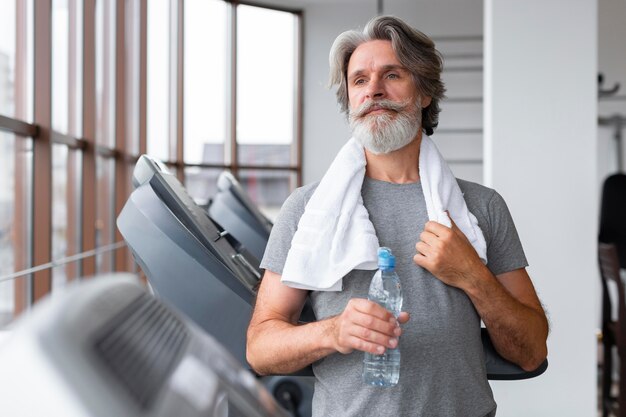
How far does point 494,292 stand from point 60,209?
3362 millimetres

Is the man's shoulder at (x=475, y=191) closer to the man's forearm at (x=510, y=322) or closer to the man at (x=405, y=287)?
the man at (x=405, y=287)

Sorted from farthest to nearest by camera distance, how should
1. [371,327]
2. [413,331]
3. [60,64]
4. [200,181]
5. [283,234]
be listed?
[200,181] < [60,64] < [283,234] < [413,331] < [371,327]

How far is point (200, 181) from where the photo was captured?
24.3 ft

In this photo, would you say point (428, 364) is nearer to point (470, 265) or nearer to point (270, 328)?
point (470, 265)

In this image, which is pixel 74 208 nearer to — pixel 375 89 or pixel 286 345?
pixel 375 89

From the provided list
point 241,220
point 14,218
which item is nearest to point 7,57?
point 14,218

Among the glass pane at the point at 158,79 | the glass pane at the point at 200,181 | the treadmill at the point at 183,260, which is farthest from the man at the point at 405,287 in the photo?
the glass pane at the point at 200,181

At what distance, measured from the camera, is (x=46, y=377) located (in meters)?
0.25

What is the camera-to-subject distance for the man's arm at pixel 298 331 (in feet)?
3.99

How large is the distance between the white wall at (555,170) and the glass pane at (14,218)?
204 cm

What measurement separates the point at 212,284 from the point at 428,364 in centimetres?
50

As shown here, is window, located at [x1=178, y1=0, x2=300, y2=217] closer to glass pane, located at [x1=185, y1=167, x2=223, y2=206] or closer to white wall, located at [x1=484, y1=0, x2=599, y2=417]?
glass pane, located at [x1=185, y1=167, x2=223, y2=206]

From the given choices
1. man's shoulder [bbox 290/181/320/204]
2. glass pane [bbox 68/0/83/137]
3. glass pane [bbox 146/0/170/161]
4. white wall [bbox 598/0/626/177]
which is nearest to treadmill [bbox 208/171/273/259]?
man's shoulder [bbox 290/181/320/204]

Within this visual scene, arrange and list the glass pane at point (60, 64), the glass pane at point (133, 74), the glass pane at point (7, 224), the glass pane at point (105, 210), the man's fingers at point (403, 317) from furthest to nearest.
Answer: the glass pane at point (133, 74), the glass pane at point (105, 210), the glass pane at point (60, 64), the glass pane at point (7, 224), the man's fingers at point (403, 317)
